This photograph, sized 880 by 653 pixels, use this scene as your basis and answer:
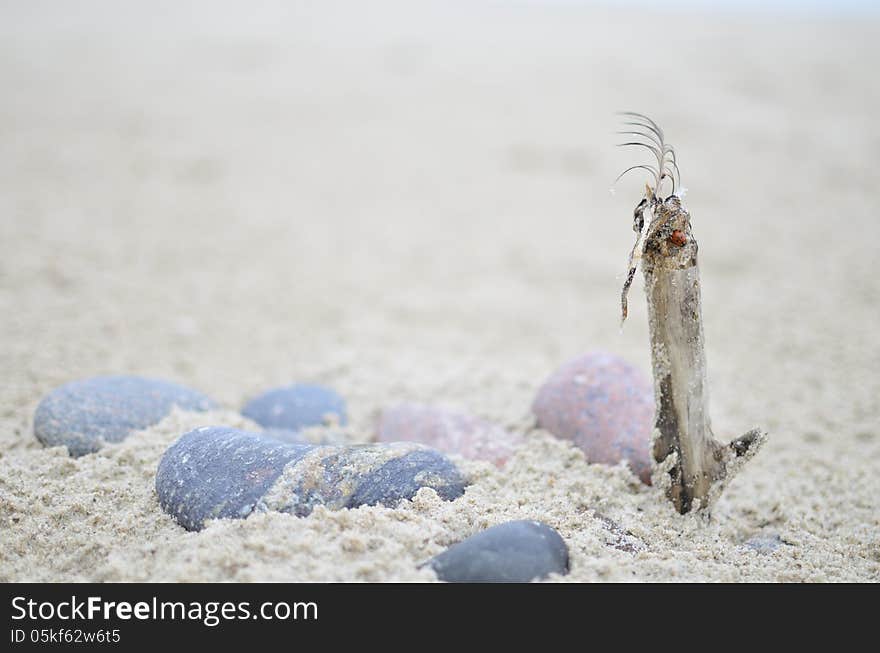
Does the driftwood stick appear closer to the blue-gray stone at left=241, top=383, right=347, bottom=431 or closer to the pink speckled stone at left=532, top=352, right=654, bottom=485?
the pink speckled stone at left=532, top=352, right=654, bottom=485

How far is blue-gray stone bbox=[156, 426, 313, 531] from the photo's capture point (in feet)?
7.04

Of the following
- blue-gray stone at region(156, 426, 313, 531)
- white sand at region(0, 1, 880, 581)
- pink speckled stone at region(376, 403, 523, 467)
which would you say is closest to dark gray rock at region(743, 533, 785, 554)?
white sand at region(0, 1, 880, 581)

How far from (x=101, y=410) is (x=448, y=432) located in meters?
1.50

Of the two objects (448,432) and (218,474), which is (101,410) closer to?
(218,474)

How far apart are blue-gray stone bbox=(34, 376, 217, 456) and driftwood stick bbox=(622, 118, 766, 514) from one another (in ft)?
6.77

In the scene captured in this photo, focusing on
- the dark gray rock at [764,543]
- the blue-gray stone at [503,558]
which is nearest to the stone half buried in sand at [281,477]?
the blue-gray stone at [503,558]

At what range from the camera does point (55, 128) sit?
23.3 ft

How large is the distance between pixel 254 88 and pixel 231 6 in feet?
9.31

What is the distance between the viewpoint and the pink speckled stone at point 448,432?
9.68ft

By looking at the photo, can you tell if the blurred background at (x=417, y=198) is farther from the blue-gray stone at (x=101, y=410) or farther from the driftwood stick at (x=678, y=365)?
the driftwood stick at (x=678, y=365)

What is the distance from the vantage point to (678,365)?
90.1 inches

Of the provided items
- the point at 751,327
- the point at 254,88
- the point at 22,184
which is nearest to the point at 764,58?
the point at 751,327

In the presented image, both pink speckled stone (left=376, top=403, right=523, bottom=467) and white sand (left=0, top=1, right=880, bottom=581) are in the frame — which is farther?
pink speckled stone (left=376, top=403, right=523, bottom=467)

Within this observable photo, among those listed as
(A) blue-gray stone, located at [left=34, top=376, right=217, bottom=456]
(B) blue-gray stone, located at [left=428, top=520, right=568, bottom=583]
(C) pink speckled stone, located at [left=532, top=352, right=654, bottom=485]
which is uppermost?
(C) pink speckled stone, located at [left=532, top=352, right=654, bottom=485]
